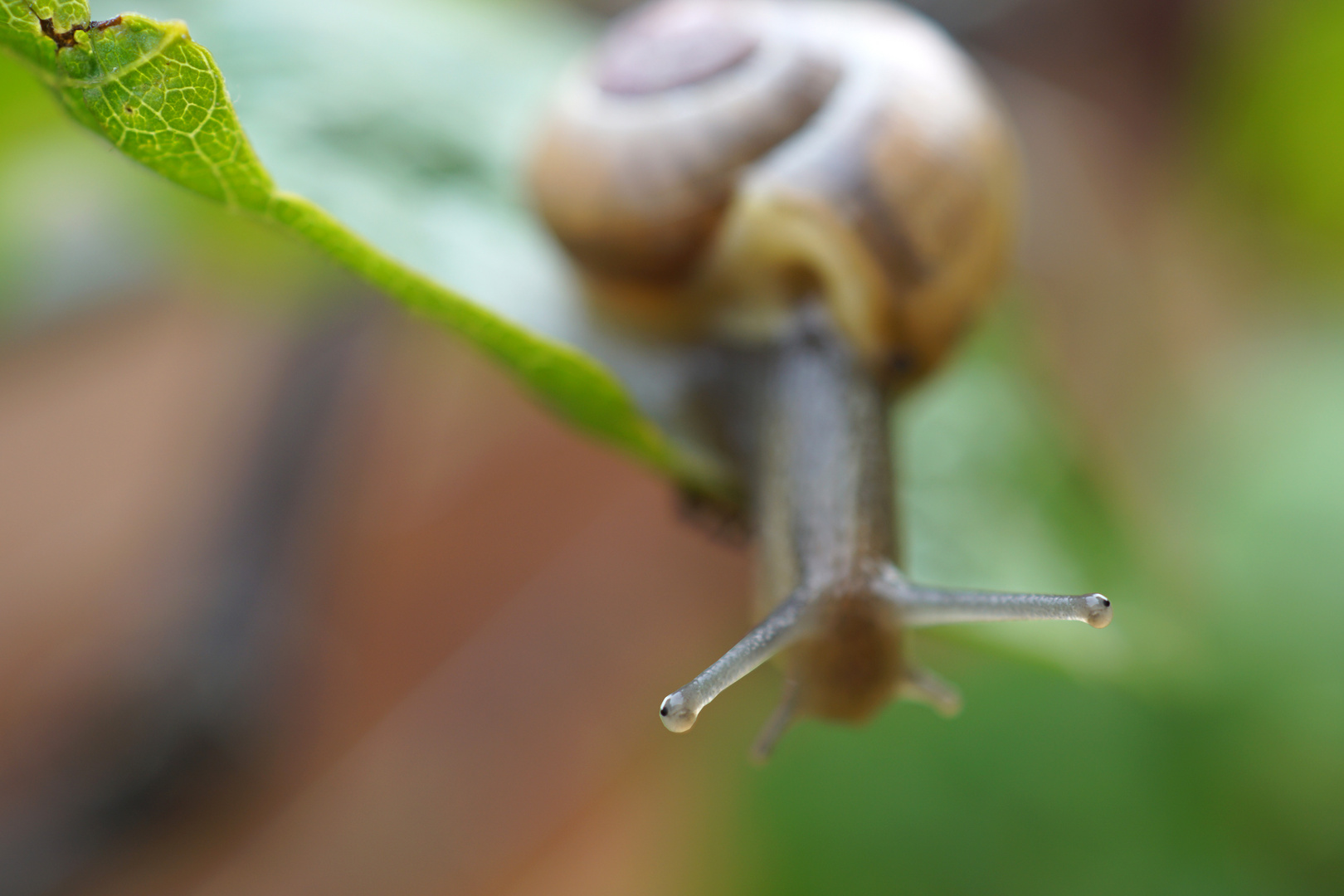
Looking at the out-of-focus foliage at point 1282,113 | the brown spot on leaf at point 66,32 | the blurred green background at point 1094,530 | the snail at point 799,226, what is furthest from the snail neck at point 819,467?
the out-of-focus foliage at point 1282,113

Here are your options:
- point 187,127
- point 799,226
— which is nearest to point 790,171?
point 799,226

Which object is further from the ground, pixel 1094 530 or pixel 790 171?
pixel 790 171

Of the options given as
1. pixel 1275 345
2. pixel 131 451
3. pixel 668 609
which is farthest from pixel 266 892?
pixel 1275 345

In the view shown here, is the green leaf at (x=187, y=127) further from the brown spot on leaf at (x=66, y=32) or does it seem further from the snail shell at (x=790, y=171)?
the snail shell at (x=790, y=171)

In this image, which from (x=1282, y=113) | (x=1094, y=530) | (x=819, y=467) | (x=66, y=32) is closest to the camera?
(x=66, y=32)

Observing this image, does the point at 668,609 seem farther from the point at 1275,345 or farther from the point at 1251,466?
the point at 1275,345

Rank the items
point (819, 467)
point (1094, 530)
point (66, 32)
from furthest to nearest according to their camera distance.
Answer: point (1094, 530) → point (819, 467) → point (66, 32)

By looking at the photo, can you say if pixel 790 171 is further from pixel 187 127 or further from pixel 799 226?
pixel 187 127

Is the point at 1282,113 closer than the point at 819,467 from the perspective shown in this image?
No
